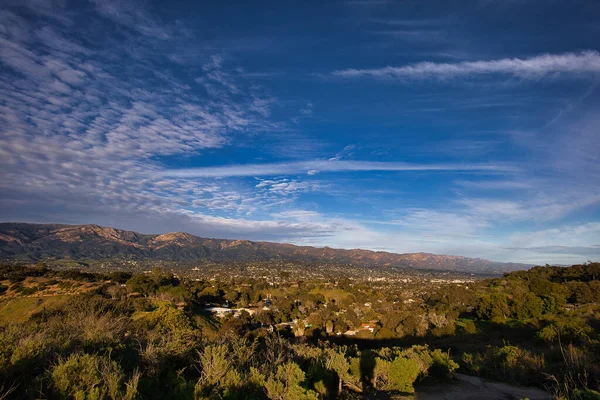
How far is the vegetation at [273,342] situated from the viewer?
6.98 meters

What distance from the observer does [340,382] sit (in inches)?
415

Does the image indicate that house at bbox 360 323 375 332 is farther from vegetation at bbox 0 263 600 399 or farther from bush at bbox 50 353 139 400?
bush at bbox 50 353 139 400

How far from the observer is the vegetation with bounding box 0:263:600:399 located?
6975 millimetres

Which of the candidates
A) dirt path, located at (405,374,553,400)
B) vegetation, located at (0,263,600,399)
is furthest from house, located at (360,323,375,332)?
dirt path, located at (405,374,553,400)

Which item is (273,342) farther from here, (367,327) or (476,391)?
(367,327)

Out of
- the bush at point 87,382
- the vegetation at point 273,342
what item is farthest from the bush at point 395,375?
the bush at point 87,382

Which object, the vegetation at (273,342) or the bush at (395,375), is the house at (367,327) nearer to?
the vegetation at (273,342)

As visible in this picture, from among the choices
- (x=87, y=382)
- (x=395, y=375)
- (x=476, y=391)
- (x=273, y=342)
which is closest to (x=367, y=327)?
(x=273, y=342)

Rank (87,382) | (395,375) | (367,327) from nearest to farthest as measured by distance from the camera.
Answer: (87,382), (395,375), (367,327)

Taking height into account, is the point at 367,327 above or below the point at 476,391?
below

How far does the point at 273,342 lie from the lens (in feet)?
46.1

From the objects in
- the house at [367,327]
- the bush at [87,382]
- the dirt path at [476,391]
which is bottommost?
the house at [367,327]

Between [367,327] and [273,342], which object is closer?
[273,342]

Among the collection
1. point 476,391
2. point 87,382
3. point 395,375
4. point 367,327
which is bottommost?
point 367,327
